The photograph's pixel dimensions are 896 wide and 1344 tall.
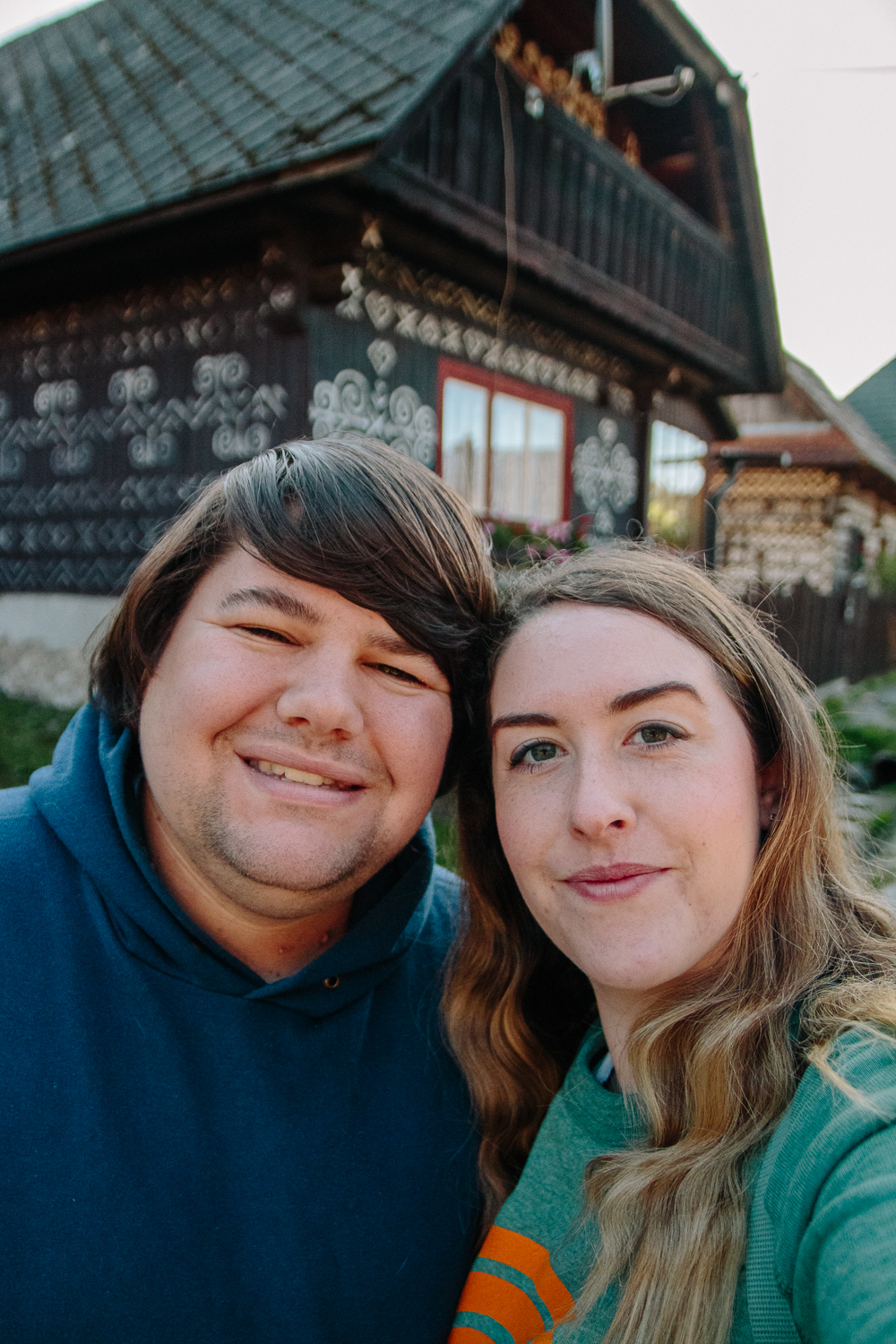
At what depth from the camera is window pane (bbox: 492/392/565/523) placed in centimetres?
780

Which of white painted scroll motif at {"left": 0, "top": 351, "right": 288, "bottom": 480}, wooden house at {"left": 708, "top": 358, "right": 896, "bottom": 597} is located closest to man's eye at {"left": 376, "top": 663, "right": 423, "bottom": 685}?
white painted scroll motif at {"left": 0, "top": 351, "right": 288, "bottom": 480}

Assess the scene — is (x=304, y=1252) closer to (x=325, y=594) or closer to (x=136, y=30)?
(x=325, y=594)

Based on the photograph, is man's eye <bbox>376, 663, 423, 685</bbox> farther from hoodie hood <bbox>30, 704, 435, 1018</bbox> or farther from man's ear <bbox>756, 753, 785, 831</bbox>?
man's ear <bbox>756, 753, 785, 831</bbox>

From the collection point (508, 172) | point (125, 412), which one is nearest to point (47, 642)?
point (125, 412)

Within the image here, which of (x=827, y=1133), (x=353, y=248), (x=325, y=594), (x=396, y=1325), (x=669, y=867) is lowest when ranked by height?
(x=396, y=1325)

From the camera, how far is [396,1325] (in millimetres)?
1518

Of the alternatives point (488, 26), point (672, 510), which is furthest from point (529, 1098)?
point (672, 510)

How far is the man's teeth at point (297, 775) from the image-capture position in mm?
1679

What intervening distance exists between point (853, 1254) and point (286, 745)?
111cm

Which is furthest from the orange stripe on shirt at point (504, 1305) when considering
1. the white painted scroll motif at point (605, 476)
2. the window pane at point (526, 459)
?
the white painted scroll motif at point (605, 476)

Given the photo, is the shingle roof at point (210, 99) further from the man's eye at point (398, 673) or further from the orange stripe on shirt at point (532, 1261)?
the orange stripe on shirt at point (532, 1261)

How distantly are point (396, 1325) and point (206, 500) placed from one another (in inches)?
60.6

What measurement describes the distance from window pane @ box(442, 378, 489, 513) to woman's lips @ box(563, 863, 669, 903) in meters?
6.01

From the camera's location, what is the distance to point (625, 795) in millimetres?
1430
